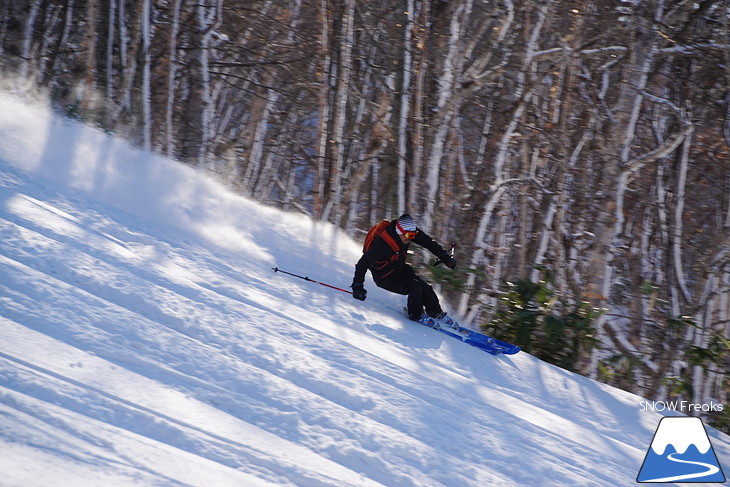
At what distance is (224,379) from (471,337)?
3349 mm

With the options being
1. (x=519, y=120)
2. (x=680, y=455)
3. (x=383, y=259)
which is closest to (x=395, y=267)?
(x=383, y=259)

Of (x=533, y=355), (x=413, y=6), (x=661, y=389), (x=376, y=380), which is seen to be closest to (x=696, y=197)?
(x=661, y=389)

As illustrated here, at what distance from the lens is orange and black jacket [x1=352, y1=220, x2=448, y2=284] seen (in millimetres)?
6562

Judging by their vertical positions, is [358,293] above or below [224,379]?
above

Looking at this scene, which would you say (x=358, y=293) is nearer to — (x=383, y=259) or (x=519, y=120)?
(x=383, y=259)

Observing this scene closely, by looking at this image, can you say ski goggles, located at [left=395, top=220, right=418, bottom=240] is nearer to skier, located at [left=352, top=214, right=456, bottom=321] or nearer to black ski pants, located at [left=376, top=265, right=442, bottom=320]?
skier, located at [left=352, top=214, right=456, bottom=321]

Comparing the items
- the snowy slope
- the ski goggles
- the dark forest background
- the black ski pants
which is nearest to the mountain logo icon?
the snowy slope

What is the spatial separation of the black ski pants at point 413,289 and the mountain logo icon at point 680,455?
2.43m

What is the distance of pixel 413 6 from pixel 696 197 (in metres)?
7.16

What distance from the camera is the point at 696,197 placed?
42.9 ft

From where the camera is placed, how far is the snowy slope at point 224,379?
291 centimetres

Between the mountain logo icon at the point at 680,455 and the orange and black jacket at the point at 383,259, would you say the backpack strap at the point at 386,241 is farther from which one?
the mountain logo icon at the point at 680,455

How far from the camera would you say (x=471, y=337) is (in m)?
6.50

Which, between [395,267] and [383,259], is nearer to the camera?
[383,259]
